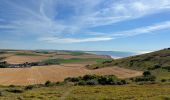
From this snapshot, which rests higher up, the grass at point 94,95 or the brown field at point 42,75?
the grass at point 94,95

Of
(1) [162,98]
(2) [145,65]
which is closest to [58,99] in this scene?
(1) [162,98]

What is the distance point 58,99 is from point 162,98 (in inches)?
537

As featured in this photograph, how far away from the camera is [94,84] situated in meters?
72.2

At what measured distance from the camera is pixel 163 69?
108 meters

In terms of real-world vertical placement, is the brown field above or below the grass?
below

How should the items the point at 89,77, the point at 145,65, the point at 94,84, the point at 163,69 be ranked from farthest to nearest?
the point at 145,65
the point at 163,69
the point at 89,77
the point at 94,84

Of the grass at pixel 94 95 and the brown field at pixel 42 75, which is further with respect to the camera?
the brown field at pixel 42 75

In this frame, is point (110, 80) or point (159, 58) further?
point (159, 58)

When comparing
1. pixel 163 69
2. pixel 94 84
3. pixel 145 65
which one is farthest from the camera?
pixel 145 65

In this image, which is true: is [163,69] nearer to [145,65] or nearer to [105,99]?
[145,65]

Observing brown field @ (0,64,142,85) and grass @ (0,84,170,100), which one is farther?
brown field @ (0,64,142,85)

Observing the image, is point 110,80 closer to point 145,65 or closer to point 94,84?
point 94,84

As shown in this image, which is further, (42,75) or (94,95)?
(42,75)

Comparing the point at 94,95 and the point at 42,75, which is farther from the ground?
the point at 94,95
